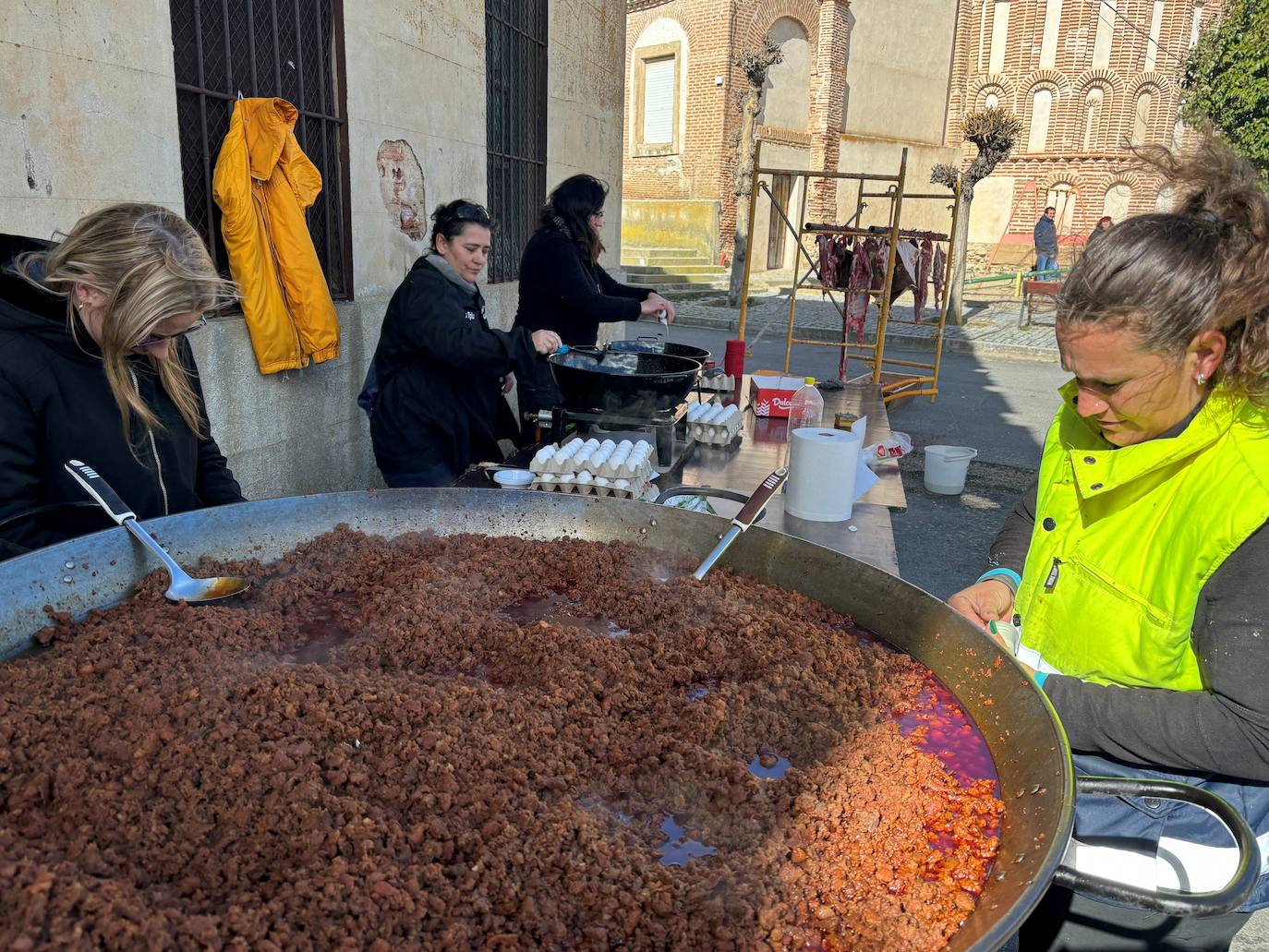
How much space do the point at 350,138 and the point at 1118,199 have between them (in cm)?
2412

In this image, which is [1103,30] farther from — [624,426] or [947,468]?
[624,426]

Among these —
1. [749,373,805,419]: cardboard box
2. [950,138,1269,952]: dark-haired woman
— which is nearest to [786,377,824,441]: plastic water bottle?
[749,373,805,419]: cardboard box

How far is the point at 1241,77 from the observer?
15.3 m

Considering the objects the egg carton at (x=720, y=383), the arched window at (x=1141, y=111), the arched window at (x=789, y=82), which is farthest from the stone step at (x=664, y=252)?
the egg carton at (x=720, y=383)

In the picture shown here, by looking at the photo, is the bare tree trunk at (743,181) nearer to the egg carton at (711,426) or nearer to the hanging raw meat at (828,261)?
the hanging raw meat at (828,261)

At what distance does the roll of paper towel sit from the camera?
9.36ft

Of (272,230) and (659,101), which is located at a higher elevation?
(659,101)

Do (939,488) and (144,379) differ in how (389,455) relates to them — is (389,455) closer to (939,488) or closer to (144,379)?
(144,379)

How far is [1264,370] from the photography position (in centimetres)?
128

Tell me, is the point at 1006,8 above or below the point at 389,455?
above

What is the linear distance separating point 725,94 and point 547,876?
19.9m

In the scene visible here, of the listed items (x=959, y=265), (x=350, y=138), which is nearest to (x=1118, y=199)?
(x=959, y=265)

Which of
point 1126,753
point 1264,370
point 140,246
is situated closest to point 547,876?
point 1126,753

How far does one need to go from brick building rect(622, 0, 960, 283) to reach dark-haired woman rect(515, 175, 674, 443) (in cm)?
1469
